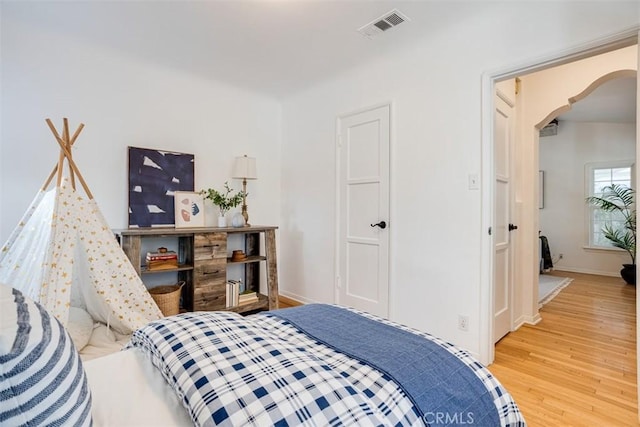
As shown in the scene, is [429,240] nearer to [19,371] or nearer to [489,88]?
[489,88]

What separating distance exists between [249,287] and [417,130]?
2.50 m

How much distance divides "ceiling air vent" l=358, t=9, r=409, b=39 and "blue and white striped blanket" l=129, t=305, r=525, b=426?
219cm

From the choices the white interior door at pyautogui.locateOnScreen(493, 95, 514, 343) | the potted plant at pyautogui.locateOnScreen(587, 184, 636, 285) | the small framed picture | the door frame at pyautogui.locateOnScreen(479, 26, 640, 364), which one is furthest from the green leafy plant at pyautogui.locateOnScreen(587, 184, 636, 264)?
the small framed picture

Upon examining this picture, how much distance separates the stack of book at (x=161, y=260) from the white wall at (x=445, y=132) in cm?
199

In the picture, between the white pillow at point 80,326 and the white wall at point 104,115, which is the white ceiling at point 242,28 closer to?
the white wall at point 104,115

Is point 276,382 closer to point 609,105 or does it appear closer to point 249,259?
point 249,259

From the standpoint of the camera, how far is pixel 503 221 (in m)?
2.77

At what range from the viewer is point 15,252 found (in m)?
Answer: 1.90

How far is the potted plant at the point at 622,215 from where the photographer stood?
488 cm

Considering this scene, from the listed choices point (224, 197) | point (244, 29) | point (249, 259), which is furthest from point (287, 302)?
point (244, 29)

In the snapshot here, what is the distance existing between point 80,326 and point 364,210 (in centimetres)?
235

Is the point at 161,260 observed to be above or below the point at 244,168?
below

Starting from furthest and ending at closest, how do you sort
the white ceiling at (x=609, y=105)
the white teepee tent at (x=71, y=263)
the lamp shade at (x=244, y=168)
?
the white ceiling at (x=609, y=105) → the lamp shade at (x=244, y=168) → the white teepee tent at (x=71, y=263)

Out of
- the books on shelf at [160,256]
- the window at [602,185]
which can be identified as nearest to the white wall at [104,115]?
the books on shelf at [160,256]
